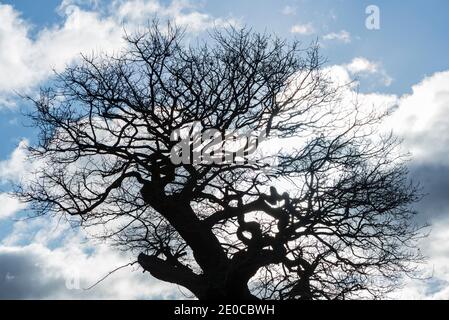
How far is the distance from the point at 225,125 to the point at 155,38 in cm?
245

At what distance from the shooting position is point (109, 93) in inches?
389

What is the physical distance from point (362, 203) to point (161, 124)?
4524 millimetres

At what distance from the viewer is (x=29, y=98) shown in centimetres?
1007
